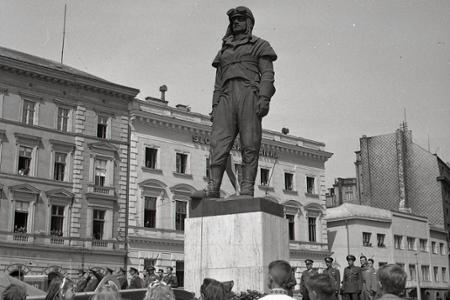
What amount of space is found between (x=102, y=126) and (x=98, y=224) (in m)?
6.29

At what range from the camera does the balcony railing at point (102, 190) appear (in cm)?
3809

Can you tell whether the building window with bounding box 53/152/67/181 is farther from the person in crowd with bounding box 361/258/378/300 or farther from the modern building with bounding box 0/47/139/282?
the person in crowd with bounding box 361/258/378/300

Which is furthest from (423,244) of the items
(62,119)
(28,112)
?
(28,112)

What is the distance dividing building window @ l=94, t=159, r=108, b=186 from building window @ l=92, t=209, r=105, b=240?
1.80 m

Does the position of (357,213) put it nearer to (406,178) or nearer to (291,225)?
(291,225)

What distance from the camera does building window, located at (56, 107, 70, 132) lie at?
37519 mm

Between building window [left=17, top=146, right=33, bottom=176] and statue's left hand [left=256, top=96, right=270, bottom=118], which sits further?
building window [left=17, top=146, right=33, bottom=176]

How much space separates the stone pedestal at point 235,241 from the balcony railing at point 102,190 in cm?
2829

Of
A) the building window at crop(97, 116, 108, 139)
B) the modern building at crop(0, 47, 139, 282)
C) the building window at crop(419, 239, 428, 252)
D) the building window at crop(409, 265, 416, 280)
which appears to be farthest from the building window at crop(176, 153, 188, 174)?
the building window at crop(419, 239, 428, 252)

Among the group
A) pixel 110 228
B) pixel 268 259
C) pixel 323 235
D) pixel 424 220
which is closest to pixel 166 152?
pixel 110 228

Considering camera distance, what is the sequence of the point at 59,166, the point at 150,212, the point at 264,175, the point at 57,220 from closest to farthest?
1. the point at 57,220
2. the point at 59,166
3. the point at 150,212
4. the point at 264,175

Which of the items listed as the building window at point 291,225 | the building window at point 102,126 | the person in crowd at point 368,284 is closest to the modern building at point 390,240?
the building window at point 291,225

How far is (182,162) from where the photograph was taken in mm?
→ 43250

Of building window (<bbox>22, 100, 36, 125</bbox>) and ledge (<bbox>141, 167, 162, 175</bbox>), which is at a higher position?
building window (<bbox>22, 100, 36, 125</bbox>)
